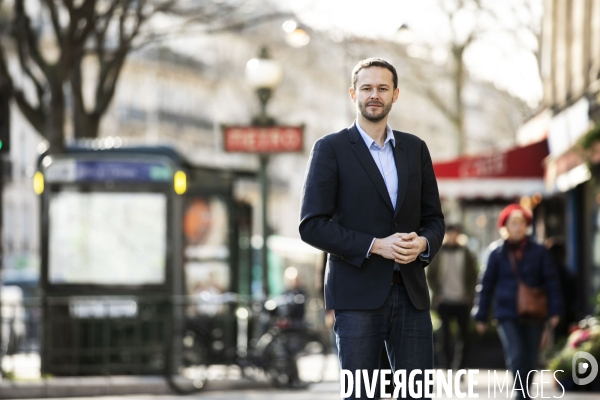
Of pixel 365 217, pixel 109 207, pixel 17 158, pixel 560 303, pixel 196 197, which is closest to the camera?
pixel 365 217

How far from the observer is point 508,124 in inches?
1725

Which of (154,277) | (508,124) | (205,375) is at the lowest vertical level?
(205,375)

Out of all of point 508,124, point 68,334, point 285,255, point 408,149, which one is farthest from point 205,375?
point 508,124

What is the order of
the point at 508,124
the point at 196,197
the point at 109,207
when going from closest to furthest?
1. the point at 109,207
2. the point at 196,197
3. the point at 508,124

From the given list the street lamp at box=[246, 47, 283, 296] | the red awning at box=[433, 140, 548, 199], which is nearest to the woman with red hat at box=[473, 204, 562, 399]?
the street lamp at box=[246, 47, 283, 296]

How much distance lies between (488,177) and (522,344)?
10.2m

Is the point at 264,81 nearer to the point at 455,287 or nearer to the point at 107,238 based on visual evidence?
the point at 107,238

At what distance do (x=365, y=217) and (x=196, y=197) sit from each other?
1262cm

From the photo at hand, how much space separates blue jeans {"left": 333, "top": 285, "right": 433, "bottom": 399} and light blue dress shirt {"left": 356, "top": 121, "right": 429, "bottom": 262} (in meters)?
0.24

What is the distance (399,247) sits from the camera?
5820mm

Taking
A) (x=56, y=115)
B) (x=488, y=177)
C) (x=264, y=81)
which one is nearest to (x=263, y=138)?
(x=264, y=81)

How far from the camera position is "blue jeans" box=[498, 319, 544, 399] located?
10.1 m

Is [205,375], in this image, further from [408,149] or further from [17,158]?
[17,158]

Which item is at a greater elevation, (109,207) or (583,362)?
(109,207)
